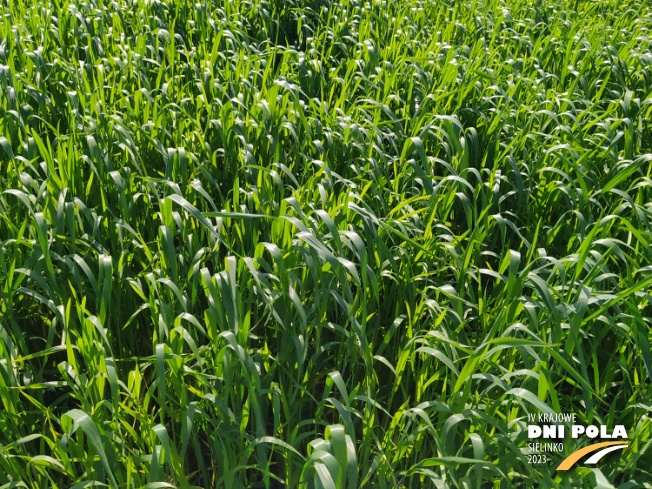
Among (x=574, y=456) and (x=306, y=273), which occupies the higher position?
(x=306, y=273)

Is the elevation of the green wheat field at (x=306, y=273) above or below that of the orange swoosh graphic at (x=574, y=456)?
above

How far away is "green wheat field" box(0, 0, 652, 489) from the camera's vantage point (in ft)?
4.58

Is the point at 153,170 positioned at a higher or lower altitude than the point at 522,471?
higher

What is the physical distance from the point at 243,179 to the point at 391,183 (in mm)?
571

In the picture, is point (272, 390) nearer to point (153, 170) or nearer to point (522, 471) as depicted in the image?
point (522, 471)

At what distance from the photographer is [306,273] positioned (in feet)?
5.58

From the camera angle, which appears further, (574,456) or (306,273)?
(306,273)

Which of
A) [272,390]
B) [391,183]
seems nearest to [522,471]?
[272,390]

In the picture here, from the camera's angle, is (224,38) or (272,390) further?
Answer: (224,38)

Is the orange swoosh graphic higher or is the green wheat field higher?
the green wheat field

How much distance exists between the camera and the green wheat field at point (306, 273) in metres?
1.40

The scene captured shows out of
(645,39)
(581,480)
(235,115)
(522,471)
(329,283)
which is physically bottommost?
(522,471)

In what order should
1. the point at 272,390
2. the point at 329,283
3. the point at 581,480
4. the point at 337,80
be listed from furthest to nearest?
the point at 337,80 < the point at 329,283 < the point at 272,390 < the point at 581,480

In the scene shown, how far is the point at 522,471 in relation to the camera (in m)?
1.55
